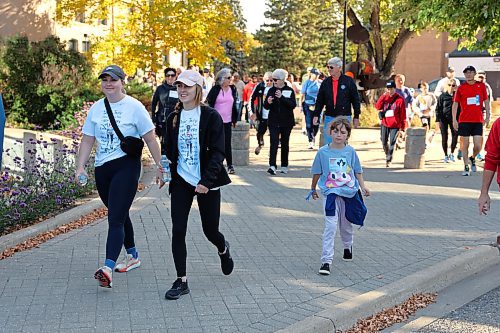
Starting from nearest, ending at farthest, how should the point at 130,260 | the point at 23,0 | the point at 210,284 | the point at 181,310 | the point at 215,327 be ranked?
1. the point at 215,327
2. the point at 181,310
3. the point at 210,284
4. the point at 130,260
5. the point at 23,0

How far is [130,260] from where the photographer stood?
609cm

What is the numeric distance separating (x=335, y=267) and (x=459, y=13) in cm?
923

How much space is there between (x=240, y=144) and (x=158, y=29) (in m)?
10.8

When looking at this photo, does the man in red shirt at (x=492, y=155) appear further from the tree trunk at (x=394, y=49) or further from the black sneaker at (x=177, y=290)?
the tree trunk at (x=394, y=49)

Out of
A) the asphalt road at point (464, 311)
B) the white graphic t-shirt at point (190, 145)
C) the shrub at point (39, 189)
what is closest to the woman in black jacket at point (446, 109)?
the shrub at point (39, 189)

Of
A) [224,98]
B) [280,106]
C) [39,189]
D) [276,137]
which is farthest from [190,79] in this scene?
[276,137]

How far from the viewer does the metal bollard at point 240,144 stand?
13.4 m

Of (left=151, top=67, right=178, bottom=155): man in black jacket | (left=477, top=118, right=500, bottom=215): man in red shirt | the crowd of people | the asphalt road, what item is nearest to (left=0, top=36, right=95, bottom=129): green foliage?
(left=151, top=67, right=178, bottom=155): man in black jacket

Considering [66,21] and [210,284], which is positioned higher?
[66,21]

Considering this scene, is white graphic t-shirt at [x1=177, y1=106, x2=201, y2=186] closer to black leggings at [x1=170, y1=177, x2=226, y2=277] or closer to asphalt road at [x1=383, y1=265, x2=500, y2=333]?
black leggings at [x1=170, y1=177, x2=226, y2=277]

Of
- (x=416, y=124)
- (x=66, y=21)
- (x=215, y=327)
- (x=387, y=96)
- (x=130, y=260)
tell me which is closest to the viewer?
(x=215, y=327)

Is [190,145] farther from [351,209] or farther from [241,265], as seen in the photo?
[351,209]

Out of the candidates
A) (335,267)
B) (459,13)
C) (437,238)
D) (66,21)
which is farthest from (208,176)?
(66,21)

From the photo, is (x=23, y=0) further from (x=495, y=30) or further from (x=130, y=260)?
(x=130, y=260)
